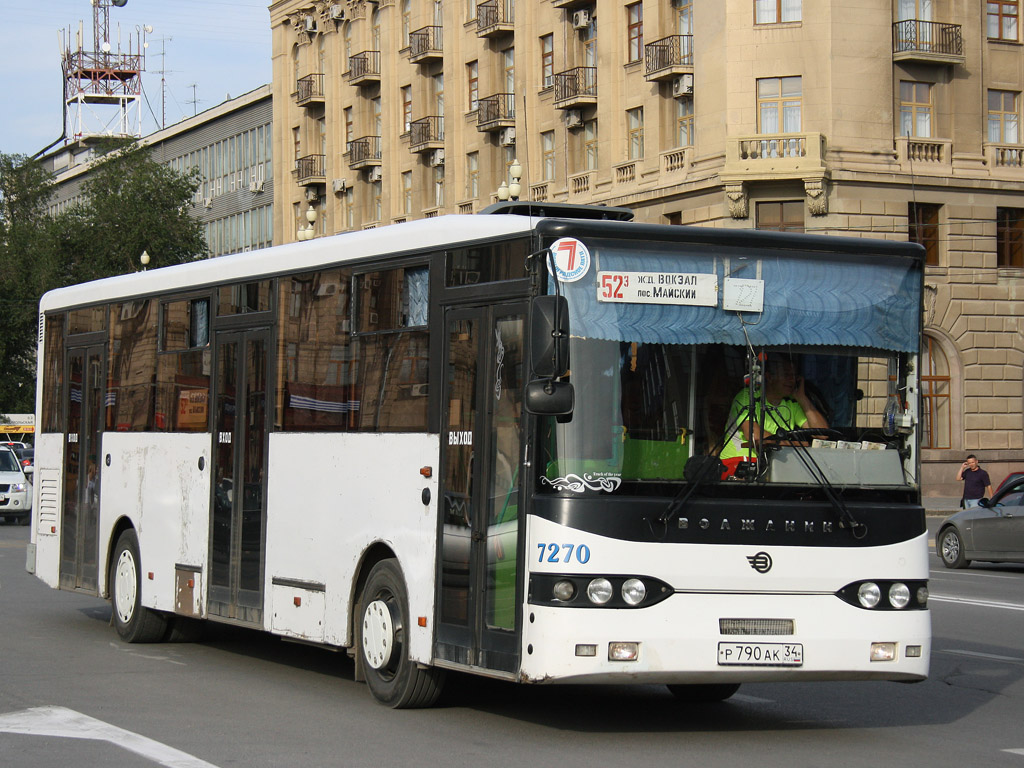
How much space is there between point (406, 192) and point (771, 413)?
167 ft

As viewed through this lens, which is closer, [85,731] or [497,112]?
[85,731]

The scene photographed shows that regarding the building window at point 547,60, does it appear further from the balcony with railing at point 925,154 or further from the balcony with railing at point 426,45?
the balcony with railing at point 925,154

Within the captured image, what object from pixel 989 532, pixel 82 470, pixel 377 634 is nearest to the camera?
pixel 377 634

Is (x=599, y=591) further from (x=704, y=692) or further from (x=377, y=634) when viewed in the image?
(x=704, y=692)

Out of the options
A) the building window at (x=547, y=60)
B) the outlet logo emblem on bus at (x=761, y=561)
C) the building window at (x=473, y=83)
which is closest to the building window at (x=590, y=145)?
the building window at (x=547, y=60)

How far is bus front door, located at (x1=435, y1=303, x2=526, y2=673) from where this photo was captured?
891cm

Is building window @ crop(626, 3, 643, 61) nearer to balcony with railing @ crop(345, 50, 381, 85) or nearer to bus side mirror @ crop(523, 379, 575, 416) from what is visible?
balcony with railing @ crop(345, 50, 381, 85)

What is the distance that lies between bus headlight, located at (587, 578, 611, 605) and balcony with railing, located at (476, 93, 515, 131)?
143 ft

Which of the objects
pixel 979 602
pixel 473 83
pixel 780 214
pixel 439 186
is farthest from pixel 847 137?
pixel 979 602

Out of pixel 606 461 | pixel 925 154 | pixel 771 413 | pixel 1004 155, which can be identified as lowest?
pixel 606 461

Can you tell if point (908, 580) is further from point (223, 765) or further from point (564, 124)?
point (564, 124)

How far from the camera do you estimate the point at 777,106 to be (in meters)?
41.7

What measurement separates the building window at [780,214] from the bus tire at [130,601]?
29.4 meters

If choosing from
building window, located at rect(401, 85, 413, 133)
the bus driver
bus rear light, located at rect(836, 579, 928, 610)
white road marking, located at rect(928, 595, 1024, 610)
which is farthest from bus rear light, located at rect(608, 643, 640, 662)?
building window, located at rect(401, 85, 413, 133)
